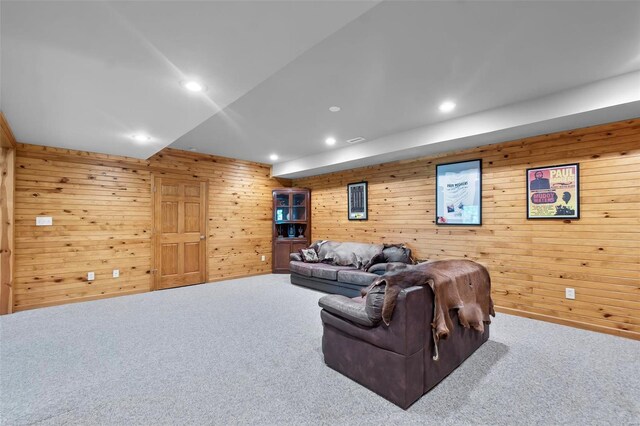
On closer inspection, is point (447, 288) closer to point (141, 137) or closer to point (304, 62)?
point (304, 62)

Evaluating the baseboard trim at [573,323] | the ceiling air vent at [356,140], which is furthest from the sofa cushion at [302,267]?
the baseboard trim at [573,323]

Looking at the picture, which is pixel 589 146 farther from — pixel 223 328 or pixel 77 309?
pixel 77 309

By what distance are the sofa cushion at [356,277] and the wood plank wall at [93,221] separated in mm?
2787

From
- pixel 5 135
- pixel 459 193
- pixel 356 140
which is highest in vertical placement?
pixel 356 140

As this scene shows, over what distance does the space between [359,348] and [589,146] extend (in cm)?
360

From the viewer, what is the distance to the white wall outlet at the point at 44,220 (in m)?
4.29

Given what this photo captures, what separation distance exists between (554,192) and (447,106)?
1765 mm

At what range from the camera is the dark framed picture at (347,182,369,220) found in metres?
5.81

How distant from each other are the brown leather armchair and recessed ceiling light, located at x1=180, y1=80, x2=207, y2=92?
2144 millimetres

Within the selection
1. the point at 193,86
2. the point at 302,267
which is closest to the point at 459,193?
the point at 302,267

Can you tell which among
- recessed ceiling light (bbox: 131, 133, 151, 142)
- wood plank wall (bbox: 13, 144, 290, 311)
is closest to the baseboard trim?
wood plank wall (bbox: 13, 144, 290, 311)

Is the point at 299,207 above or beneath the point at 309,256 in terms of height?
above

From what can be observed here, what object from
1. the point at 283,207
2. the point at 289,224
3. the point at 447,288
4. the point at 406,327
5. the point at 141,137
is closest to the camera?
the point at 406,327

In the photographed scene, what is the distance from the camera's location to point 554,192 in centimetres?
357
